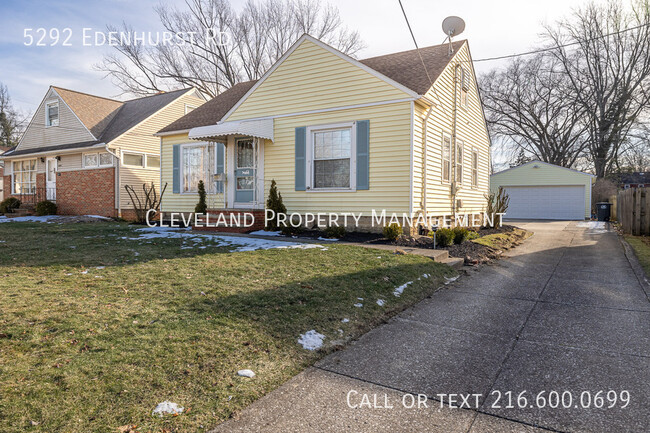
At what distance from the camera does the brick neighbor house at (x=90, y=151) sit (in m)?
17.8

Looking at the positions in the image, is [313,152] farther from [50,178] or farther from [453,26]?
[50,178]

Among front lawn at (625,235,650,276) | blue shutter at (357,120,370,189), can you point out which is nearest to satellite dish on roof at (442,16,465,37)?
blue shutter at (357,120,370,189)

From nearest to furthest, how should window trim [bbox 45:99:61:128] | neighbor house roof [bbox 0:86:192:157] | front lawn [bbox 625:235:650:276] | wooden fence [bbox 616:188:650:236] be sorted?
front lawn [bbox 625:235:650:276] < wooden fence [bbox 616:188:650:236] < neighbor house roof [bbox 0:86:192:157] < window trim [bbox 45:99:61:128]

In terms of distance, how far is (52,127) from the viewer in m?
20.3

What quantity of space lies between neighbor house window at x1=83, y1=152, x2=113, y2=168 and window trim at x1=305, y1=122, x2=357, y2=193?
11.5 m

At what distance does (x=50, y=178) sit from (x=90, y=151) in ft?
→ 13.0

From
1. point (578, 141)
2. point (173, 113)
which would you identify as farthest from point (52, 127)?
point (578, 141)

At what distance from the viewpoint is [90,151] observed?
18375 millimetres

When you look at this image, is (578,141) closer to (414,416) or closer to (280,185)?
(280,185)

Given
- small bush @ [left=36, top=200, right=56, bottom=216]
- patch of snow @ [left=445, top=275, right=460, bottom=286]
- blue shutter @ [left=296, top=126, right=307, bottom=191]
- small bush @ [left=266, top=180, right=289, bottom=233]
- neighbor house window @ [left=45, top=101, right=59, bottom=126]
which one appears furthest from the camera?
neighbor house window @ [left=45, top=101, right=59, bottom=126]

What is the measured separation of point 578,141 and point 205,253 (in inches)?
1445

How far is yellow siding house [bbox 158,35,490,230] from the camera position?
979 centimetres

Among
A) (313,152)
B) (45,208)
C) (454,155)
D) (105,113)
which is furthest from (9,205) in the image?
(454,155)

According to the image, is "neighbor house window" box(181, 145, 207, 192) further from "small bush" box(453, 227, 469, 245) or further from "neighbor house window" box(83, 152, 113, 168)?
"small bush" box(453, 227, 469, 245)
